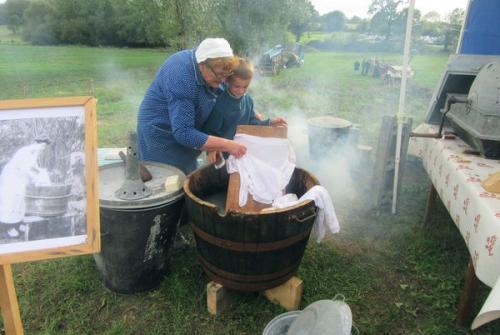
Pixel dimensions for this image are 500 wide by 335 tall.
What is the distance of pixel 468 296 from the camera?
95.5 inches

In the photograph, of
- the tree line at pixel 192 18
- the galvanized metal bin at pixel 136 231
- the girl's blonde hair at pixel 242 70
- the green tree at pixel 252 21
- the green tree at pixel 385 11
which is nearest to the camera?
the galvanized metal bin at pixel 136 231

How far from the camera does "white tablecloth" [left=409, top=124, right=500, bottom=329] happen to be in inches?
73.2

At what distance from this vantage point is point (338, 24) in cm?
1443

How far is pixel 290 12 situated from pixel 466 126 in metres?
9.18

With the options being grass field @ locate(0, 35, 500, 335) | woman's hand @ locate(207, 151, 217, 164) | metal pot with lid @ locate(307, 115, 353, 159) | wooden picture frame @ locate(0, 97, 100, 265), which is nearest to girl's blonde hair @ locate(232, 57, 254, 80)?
woman's hand @ locate(207, 151, 217, 164)

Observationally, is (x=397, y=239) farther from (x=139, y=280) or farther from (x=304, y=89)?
(x=304, y=89)

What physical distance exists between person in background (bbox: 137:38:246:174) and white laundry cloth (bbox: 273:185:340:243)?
51 cm

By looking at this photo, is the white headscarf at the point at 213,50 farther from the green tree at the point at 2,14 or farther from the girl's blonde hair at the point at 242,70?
the green tree at the point at 2,14

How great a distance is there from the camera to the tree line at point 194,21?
856cm

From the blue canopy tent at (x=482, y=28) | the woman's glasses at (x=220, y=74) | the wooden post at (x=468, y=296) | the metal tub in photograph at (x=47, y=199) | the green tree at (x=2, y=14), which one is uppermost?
the green tree at (x=2, y=14)

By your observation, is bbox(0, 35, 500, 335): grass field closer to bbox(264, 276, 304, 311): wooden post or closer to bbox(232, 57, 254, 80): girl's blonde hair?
bbox(264, 276, 304, 311): wooden post

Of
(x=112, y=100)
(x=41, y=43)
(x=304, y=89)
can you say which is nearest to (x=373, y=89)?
(x=304, y=89)

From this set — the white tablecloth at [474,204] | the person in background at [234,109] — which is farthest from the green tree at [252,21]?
the white tablecloth at [474,204]

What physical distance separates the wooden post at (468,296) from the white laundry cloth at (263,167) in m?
1.39
